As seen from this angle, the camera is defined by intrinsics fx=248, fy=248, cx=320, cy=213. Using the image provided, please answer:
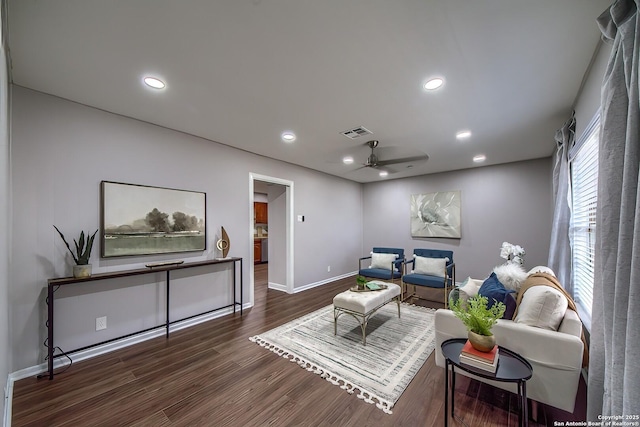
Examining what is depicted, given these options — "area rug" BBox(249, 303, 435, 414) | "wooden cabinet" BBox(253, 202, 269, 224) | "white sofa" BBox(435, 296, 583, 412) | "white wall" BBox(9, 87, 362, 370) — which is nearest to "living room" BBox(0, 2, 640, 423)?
"white wall" BBox(9, 87, 362, 370)

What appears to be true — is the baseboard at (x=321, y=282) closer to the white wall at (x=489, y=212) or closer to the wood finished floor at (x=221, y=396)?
the white wall at (x=489, y=212)

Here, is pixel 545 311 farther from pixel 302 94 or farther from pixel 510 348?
pixel 302 94

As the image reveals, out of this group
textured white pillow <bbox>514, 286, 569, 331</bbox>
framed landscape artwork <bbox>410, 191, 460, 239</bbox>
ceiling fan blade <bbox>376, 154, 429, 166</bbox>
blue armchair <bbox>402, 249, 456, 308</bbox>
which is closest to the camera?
textured white pillow <bbox>514, 286, 569, 331</bbox>

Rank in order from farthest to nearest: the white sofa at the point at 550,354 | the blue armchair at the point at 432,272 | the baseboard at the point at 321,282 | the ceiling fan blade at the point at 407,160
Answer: the baseboard at the point at 321,282 → the blue armchair at the point at 432,272 → the ceiling fan blade at the point at 407,160 → the white sofa at the point at 550,354

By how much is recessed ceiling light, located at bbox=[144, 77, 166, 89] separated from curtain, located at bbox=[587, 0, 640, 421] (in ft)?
9.72

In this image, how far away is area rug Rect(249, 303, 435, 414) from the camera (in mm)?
2160

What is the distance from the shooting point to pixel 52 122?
2.45 meters

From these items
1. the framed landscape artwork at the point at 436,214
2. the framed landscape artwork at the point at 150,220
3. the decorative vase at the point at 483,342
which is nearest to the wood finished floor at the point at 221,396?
the decorative vase at the point at 483,342

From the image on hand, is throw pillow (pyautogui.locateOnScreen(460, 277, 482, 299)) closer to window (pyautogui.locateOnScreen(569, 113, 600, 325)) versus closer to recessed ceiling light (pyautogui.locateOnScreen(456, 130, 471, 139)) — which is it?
window (pyautogui.locateOnScreen(569, 113, 600, 325))

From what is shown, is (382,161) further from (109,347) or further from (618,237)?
(109,347)

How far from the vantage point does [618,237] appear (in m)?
1.08

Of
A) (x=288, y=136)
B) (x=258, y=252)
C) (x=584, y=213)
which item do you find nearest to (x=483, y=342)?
(x=584, y=213)

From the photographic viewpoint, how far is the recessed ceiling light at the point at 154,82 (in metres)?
2.19

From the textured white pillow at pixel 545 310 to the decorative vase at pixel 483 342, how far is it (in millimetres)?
470
